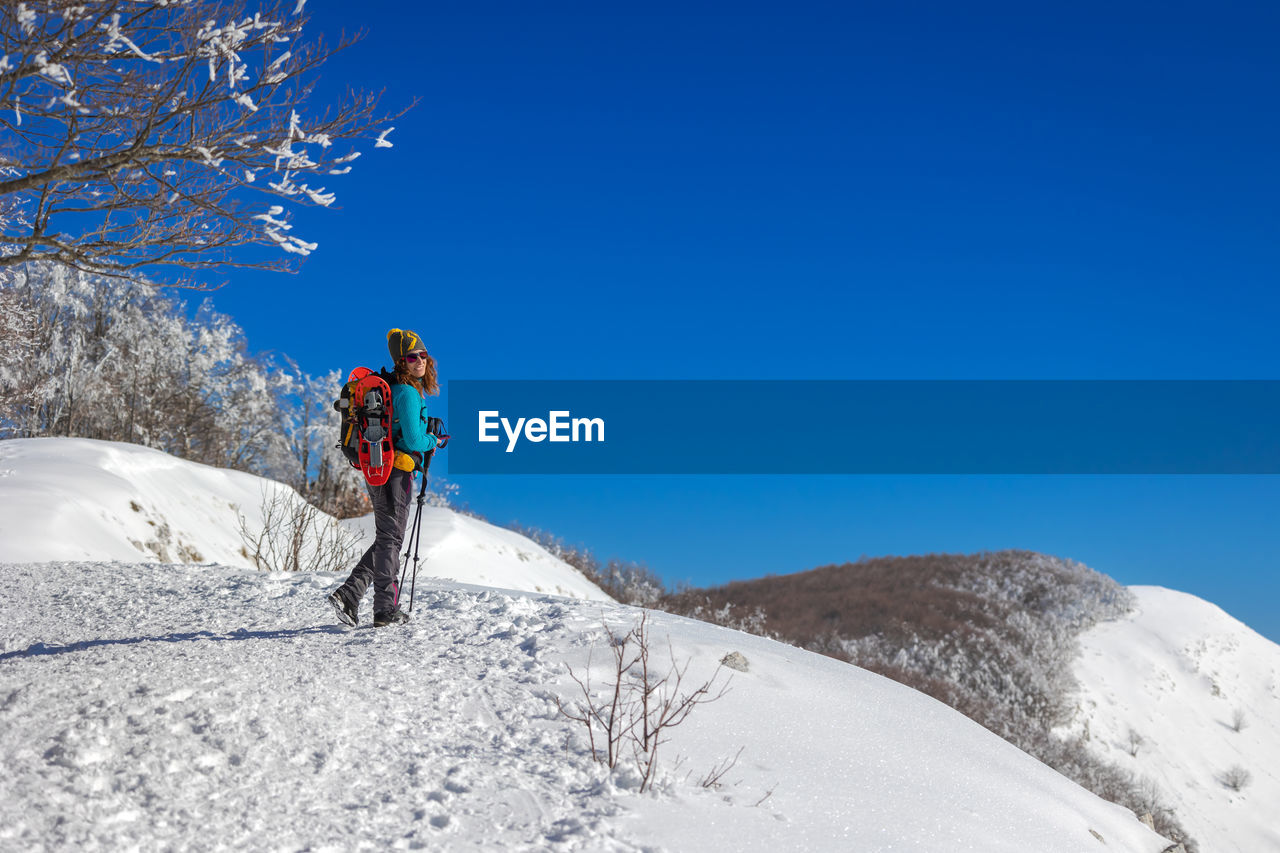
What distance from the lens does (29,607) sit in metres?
7.72

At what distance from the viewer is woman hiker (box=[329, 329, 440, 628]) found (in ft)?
21.1

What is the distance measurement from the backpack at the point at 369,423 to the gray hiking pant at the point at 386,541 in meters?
0.13

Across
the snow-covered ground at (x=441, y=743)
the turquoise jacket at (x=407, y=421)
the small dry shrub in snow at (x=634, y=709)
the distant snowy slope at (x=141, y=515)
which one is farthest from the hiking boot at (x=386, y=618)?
the distant snowy slope at (x=141, y=515)

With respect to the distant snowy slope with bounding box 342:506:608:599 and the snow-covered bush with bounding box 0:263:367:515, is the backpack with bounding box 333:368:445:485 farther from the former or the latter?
the snow-covered bush with bounding box 0:263:367:515

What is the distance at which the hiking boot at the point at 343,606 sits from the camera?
6.42 metres

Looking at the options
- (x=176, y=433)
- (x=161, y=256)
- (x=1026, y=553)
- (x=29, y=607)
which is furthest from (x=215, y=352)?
(x=1026, y=553)

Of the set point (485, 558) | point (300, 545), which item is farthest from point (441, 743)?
point (485, 558)

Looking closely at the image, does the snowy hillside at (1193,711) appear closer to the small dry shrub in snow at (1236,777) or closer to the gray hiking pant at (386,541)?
the small dry shrub in snow at (1236,777)

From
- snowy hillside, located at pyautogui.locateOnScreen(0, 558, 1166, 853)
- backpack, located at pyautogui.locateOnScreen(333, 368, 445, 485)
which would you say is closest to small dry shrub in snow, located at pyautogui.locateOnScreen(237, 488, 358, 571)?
snowy hillside, located at pyautogui.locateOnScreen(0, 558, 1166, 853)

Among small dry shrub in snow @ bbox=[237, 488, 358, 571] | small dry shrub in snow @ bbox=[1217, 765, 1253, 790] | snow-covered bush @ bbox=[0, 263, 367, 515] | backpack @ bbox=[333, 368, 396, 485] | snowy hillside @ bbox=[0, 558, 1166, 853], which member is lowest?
small dry shrub in snow @ bbox=[1217, 765, 1253, 790]

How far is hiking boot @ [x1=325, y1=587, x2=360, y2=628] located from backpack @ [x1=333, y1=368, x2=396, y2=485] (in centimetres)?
89

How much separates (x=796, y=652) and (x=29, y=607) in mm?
6923

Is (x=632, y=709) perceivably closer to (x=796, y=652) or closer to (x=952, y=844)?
(x=952, y=844)

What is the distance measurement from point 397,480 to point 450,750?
259 cm
